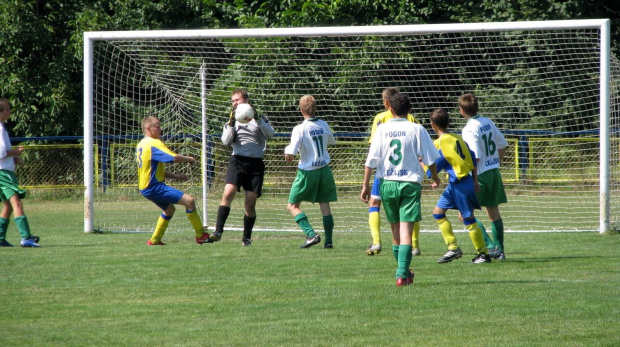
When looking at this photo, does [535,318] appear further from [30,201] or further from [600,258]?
[30,201]

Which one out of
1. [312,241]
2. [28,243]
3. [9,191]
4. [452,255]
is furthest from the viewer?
[28,243]

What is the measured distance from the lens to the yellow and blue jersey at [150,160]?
9.08m

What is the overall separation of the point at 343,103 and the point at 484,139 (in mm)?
6674

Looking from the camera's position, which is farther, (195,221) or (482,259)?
(195,221)

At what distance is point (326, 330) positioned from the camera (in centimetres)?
489

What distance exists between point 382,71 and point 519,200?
3.80 m

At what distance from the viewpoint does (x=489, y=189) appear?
8.08m

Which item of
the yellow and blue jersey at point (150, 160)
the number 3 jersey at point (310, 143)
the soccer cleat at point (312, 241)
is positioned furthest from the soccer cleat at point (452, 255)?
the yellow and blue jersey at point (150, 160)

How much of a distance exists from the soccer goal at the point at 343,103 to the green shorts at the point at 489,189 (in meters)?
2.90

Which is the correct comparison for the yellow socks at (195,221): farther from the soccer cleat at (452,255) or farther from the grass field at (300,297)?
the soccer cleat at (452,255)

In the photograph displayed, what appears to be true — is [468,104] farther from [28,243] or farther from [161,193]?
[28,243]

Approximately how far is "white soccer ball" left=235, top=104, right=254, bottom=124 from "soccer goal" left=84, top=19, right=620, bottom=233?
6.15 feet

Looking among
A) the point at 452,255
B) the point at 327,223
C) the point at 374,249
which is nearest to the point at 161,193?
the point at 327,223

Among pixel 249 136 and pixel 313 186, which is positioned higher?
pixel 249 136
